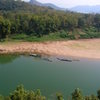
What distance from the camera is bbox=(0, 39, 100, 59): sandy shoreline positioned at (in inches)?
1676

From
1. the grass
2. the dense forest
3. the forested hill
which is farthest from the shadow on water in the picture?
the forested hill

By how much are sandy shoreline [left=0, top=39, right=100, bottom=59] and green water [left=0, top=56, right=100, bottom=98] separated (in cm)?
258

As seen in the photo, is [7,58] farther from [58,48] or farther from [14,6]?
[14,6]

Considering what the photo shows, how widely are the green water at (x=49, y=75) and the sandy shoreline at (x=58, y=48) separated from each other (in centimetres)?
258

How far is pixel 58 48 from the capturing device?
45.2 metres

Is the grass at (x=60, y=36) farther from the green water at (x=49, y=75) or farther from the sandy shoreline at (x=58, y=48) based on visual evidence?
the green water at (x=49, y=75)

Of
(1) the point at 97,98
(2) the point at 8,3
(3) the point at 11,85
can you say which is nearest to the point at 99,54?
(3) the point at 11,85

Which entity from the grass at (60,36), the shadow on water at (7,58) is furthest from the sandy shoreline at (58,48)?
the grass at (60,36)

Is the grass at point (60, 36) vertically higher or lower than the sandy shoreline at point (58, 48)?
higher

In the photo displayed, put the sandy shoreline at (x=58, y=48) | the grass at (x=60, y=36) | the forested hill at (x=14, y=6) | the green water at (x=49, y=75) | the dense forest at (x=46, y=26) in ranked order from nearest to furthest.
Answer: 1. the green water at (x=49, y=75)
2. the sandy shoreline at (x=58, y=48)
3. the grass at (x=60, y=36)
4. the dense forest at (x=46, y=26)
5. the forested hill at (x=14, y=6)

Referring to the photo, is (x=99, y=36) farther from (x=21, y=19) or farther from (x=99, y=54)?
(x=21, y=19)

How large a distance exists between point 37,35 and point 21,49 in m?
8.34

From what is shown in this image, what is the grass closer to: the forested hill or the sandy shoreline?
the sandy shoreline

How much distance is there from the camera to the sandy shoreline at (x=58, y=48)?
4256 cm
